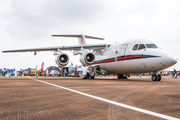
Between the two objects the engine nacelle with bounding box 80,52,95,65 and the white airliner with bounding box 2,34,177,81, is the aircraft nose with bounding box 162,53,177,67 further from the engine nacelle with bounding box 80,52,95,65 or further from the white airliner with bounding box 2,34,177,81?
the engine nacelle with bounding box 80,52,95,65

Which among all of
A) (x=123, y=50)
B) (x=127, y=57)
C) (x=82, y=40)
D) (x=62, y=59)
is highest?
(x=82, y=40)

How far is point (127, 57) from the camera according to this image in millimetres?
12820

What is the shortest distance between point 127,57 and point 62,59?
6.40 m

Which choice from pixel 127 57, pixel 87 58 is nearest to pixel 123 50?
pixel 127 57

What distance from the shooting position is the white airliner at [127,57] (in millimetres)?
11016

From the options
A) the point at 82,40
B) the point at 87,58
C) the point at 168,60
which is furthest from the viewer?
the point at 82,40

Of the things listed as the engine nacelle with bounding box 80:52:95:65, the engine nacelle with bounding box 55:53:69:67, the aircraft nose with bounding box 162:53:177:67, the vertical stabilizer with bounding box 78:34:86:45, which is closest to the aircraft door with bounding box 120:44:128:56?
the engine nacelle with bounding box 80:52:95:65

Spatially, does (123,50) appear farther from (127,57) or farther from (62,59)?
(62,59)

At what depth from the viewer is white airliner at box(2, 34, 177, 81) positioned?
36.1 ft

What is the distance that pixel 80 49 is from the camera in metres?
16.9

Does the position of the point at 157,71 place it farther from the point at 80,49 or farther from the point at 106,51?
the point at 80,49

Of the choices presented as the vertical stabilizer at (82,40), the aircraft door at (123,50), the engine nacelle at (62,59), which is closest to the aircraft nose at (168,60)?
the aircraft door at (123,50)

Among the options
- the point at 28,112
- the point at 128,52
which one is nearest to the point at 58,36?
the point at 128,52

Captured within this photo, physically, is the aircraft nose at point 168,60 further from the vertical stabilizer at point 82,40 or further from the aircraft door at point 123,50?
the vertical stabilizer at point 82,40
